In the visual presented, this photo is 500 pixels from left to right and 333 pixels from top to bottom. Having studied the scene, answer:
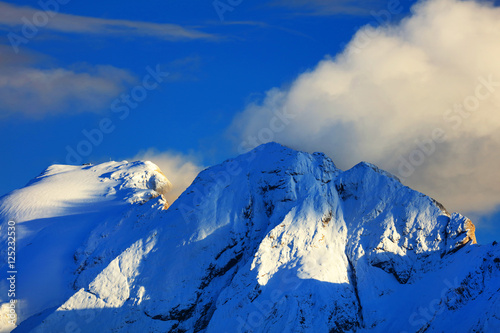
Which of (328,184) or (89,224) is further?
(89,224)

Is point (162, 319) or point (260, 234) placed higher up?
point (260, 234)

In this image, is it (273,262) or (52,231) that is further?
(52,231)

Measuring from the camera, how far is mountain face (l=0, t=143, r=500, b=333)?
138 metres

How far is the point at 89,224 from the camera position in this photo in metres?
182

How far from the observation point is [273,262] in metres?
147

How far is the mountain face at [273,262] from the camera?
13812 cm

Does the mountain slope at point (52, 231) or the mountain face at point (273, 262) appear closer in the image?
the mountain face at point (273, 262)

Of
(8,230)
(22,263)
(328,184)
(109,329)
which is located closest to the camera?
(109,329)

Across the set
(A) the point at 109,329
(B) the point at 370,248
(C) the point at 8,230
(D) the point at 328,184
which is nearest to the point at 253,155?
(D) the point at 328,184

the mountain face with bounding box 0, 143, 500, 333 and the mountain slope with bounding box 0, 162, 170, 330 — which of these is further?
the mountain slope with bounding box 0, 162, 170, 330

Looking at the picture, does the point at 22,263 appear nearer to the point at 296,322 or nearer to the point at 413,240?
the point at 296,322

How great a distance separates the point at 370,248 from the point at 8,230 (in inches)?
3581

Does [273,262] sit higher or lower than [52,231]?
lower

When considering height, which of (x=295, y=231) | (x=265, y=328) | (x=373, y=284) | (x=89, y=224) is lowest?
(x=265, y=328)
